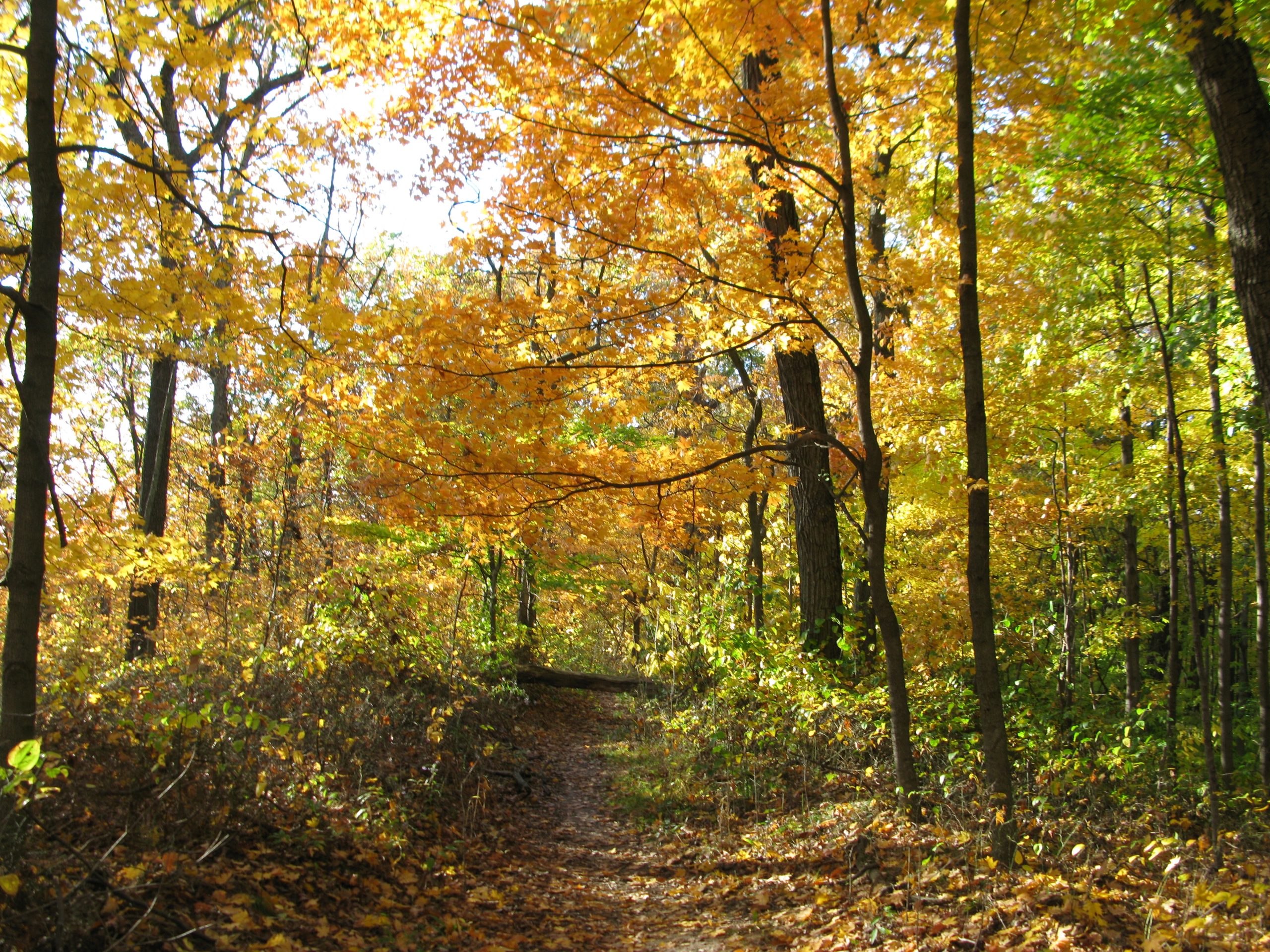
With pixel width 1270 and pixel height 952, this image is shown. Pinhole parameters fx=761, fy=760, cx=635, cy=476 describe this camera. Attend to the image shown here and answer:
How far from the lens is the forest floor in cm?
333

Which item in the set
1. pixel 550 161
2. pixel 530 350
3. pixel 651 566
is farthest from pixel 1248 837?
pixel 651 566

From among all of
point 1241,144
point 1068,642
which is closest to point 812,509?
point 1068,642

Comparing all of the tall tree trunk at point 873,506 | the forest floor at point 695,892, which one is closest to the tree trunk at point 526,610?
the forest floor at point 695,892

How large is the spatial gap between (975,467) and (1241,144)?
2247 millimetres

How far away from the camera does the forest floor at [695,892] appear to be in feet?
10.9

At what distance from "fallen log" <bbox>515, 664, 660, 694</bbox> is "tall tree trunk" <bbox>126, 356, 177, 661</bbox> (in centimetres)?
537

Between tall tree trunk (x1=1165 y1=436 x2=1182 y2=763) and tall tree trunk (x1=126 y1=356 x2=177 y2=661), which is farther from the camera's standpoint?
tall tree trunk (x1=126 y1=356 x2=177 y2=661)

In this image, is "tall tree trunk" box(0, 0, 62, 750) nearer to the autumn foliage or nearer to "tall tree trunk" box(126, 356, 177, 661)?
the autumn foliage

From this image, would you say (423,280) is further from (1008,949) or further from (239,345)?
(1008,949)

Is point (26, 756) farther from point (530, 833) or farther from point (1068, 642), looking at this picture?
point (1068, 642)

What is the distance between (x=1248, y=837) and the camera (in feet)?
17.8

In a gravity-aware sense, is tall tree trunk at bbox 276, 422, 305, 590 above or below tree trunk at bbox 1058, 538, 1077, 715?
above

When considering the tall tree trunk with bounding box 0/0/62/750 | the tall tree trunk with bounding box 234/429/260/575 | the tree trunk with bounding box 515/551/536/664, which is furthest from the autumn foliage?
the tree trunk with bounding box 515/551/536/664

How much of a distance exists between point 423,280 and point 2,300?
15457 mm
